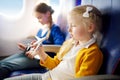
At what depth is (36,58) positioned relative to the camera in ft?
6.36

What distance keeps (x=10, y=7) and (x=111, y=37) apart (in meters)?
1.73

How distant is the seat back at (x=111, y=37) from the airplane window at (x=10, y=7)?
154 centimetres

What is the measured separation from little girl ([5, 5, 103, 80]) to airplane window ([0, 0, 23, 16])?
4.84 feet

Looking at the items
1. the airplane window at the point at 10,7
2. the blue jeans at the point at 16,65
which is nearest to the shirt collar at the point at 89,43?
the blue jeans at the point at 16,65

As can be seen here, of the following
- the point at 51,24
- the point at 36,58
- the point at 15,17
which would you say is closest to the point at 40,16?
the point at 51,24

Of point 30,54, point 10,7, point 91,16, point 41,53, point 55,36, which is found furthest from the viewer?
point 10,7

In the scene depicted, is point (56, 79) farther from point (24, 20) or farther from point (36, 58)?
point (24, 20)

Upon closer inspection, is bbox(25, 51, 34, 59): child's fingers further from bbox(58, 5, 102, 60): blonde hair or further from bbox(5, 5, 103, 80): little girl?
bbox(58, 5, 102, 60): blonde hair

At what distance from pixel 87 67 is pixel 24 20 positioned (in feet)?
5.94

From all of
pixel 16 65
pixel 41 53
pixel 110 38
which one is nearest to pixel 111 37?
pixel 110 38

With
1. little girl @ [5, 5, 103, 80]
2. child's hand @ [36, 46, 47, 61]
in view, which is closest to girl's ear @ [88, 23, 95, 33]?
little girl @ [5, 5, 103, 80]

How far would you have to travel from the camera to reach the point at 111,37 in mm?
1254

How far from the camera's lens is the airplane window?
270 cm

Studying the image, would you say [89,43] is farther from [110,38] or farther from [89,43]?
[110,38]
